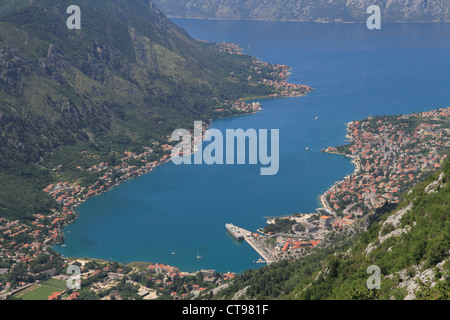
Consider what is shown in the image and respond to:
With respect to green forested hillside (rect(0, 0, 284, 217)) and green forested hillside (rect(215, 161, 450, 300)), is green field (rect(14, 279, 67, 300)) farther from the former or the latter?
green forested hillside (rect(215, 161, 450, 300))

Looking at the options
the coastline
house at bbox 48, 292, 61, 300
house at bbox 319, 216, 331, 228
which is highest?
the coastline

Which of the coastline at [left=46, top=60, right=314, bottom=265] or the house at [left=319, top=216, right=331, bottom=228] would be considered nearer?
the house at [left=319, top=216, right=331, bottom=228]

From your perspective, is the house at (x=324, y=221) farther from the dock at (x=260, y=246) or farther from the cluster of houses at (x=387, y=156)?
the dock at (x=260, y=246)

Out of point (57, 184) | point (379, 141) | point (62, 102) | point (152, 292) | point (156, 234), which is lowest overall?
point (152, 292)

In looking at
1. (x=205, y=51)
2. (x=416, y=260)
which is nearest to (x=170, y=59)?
(x=205, y=51)

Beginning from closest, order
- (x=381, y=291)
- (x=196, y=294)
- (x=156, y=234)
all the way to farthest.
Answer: (x=381, y=291) → (x=196, y=294) → (x=156, y=234)

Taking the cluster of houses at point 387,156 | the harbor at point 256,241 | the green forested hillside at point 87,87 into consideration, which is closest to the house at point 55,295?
the harbor at point 256,241

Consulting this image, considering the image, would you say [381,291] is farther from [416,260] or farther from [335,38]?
[335,38]

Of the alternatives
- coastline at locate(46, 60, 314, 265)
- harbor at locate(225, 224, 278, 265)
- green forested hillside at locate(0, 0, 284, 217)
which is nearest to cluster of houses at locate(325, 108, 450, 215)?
harbor at locate(225, 224, 278, 265)
